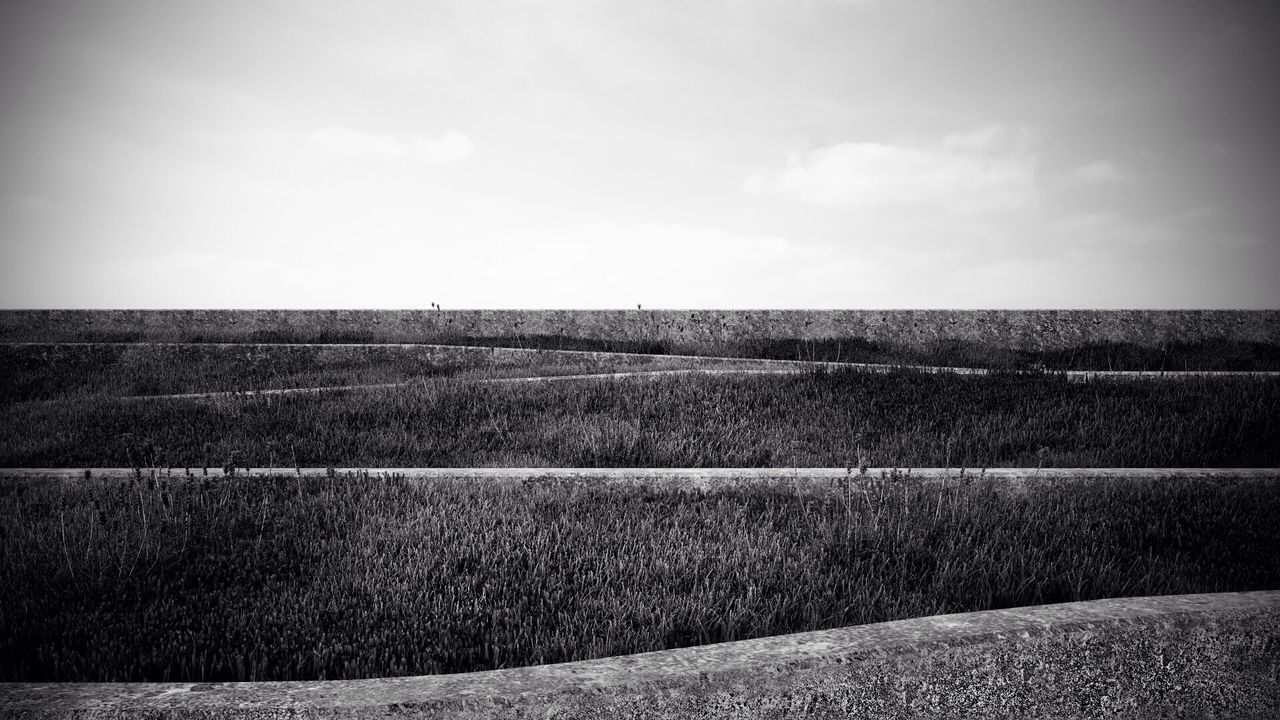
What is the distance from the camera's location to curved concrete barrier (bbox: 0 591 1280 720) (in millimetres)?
1879

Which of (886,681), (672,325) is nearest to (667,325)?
(672,325)

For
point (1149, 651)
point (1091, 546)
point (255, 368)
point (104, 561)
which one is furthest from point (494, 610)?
point (255, 368)

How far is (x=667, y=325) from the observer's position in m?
15.7

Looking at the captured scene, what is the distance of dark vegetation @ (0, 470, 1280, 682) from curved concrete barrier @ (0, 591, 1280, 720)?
1.80 ft

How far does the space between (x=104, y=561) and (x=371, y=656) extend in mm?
1887

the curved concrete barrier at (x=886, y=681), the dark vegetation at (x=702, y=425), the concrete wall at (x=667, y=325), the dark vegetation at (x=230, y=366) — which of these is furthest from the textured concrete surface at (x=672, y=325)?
the curved concrete barrier at (x=886, y=681)

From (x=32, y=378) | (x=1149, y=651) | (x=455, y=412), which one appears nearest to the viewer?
(x=1149, y=651)

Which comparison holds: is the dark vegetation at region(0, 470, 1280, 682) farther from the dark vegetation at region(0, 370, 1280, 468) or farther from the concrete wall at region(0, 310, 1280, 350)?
the concrete wall at region(0, 310, 1280, 350)

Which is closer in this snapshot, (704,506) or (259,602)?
(259,602)

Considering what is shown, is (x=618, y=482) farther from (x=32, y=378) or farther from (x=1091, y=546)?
(x=32, y=378)

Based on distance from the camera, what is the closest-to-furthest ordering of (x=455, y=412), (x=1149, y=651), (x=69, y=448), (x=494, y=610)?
(x=1149, y=651), (x=494, y=610), (x=69, y=448), (x=455, y=412)

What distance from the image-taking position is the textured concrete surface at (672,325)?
46.1 feet

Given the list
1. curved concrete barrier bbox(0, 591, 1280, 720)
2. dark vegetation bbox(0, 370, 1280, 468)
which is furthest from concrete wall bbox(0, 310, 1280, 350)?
curved concrete barrier bbox(0, 591, 1280, 720)

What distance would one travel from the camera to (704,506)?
429cm
